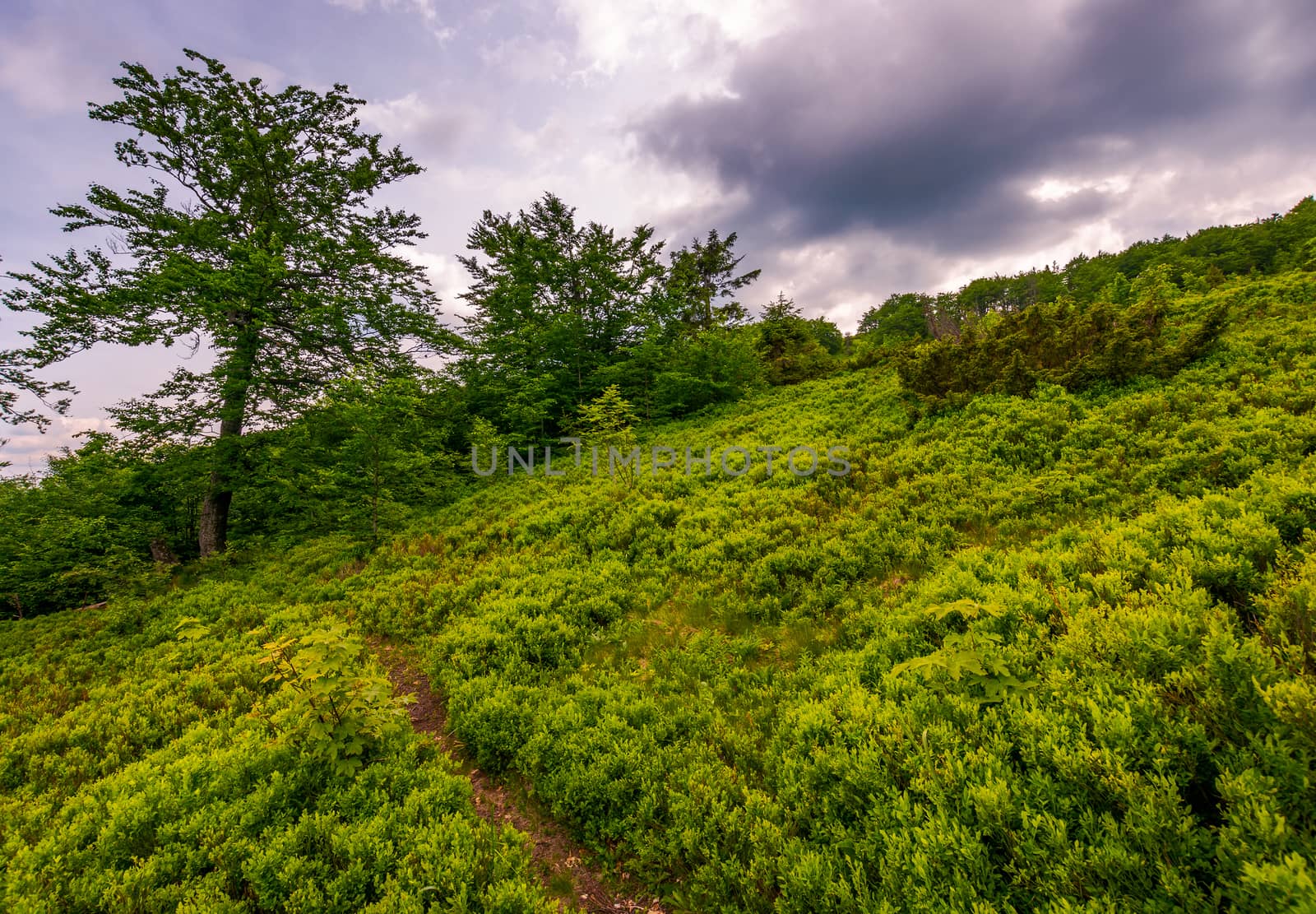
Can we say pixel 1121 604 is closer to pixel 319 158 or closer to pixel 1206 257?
pixel 319 158

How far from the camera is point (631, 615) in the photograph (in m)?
7.70

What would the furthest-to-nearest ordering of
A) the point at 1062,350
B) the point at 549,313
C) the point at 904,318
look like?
the point at 904,318 < the point at 549,313 < the point at 1062,350

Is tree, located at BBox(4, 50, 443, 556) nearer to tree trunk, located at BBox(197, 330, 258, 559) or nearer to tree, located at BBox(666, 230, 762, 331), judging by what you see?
tree trunk, located at BBox(197, 330, 258, 559)

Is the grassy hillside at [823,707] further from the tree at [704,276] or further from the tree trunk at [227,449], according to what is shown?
the tree at [704,276]

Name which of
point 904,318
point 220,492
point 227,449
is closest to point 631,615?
point 227,449

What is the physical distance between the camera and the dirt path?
12.1 ft

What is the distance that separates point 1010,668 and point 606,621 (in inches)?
220

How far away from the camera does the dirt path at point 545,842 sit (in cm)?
370

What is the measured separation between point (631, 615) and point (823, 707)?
381cm

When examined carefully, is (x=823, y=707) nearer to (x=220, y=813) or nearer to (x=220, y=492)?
(x=220, y=813)

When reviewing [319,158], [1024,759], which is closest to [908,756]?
[1024,759]

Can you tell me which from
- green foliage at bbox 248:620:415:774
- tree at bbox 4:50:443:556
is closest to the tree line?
tree at bbox 4:50:443:556

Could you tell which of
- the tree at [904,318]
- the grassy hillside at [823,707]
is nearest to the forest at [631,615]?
the grassy hillside at [823,707]

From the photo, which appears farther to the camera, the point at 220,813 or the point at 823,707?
the point at 823,707
